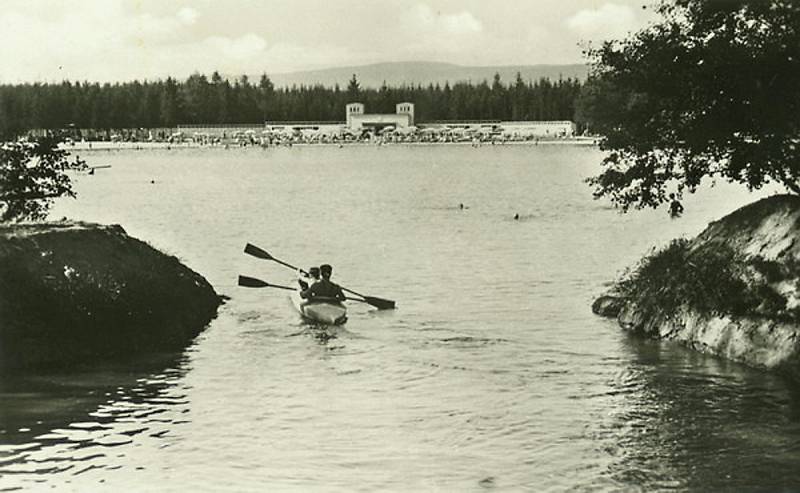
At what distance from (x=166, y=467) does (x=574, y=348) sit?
15.1 meters

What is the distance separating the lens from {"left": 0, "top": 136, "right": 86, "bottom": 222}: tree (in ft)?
120

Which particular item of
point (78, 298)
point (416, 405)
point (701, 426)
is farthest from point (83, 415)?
point (701, 426)

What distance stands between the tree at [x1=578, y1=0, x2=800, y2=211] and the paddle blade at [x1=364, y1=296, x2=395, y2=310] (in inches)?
383

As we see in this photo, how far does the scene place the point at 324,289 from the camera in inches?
1452

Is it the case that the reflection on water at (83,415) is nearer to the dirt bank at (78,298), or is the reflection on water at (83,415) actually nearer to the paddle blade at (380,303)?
the dirt bank at (78,298)

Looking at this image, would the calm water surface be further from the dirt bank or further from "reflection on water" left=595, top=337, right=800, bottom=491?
the dirt bank

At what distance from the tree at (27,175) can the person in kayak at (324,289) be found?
8.29 m

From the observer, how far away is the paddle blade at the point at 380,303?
39.1m

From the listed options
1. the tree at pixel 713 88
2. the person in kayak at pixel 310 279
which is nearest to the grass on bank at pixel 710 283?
the tree at pixel 713 88

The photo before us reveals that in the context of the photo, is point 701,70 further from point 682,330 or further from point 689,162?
point 682,330

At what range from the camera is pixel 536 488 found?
1938 cm

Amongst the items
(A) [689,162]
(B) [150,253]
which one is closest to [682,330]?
(A) [689,162]

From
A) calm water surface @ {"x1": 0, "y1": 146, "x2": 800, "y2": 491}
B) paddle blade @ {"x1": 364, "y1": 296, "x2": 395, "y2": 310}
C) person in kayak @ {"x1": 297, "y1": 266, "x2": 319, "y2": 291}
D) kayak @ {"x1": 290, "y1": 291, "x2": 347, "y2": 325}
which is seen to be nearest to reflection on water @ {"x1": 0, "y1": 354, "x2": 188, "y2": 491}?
calm water surface @ {"x1": 0, "y1": 146, "x2": 800, "y2": 491}

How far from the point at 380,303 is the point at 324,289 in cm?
326
